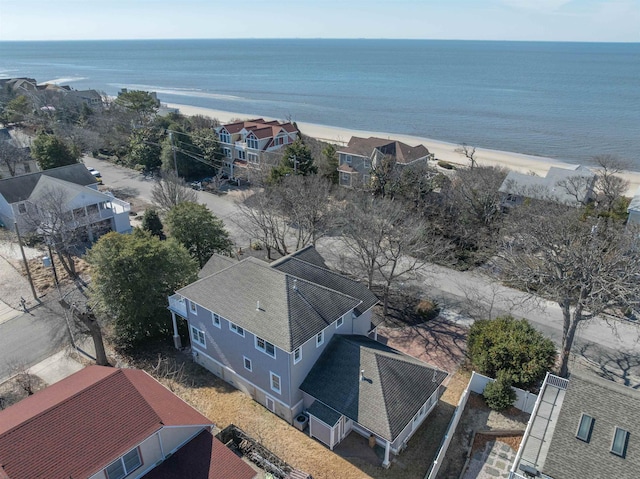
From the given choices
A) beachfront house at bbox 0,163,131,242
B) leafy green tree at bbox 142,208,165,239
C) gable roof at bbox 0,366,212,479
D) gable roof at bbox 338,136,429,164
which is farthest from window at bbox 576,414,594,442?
gable roof at bbox 338,136,429,164

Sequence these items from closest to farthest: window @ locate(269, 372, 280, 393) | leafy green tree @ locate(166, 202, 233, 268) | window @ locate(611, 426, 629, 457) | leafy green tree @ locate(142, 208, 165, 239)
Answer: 1. window @ locate(611, 426, 629, 457)
2. window @ locate(269, 372, 280, 393)
3. leafy green tree @ locate(166, 202, 233, 268)
4. leafy green tree @ locate(142, 208, 165, 239)

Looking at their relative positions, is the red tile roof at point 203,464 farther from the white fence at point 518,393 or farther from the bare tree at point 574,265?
the bare tree at point 574,265

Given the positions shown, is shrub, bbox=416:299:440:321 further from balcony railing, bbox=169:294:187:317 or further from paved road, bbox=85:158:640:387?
balcony railing, bbox=169:294:187:317

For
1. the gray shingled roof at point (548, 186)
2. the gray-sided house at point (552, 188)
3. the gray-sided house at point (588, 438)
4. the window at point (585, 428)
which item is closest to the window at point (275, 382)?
the gray-sided house at point (588, 438)

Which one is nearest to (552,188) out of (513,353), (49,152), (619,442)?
A: (513,353)

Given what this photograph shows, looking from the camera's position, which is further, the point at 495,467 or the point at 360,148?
the point at 360,148

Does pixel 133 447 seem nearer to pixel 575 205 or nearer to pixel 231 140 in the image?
pixel 575 205

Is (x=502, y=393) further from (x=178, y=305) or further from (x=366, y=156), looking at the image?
(x=366, y=156)

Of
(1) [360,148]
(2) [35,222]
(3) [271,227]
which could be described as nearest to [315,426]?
(3) [271,227]
